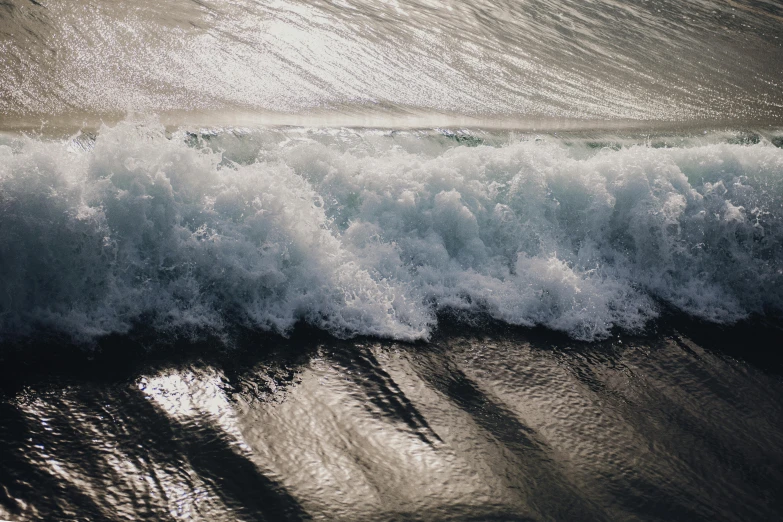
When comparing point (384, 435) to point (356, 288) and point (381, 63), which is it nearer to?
point (356, 288)

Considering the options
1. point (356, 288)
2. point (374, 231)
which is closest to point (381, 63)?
point (374, 231)

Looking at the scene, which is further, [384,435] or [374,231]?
[374,231]

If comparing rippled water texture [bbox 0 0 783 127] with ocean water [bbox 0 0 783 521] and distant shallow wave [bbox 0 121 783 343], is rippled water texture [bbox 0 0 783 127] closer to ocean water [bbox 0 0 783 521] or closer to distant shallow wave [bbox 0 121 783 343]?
ocean water [bbox 0 0 783 521]

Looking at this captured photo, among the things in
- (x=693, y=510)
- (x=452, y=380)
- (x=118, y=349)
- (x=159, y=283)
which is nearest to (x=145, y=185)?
(x=159, y=283)

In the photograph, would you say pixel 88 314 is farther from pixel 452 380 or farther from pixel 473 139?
pixel 473 139

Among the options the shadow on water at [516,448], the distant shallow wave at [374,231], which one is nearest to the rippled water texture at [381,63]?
the distant shallow wave at [374,231]

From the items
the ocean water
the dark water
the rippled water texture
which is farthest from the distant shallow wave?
the rippled water texture

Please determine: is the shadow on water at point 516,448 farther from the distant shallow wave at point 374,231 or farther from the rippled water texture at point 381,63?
the rippled water texture at point 381,63
